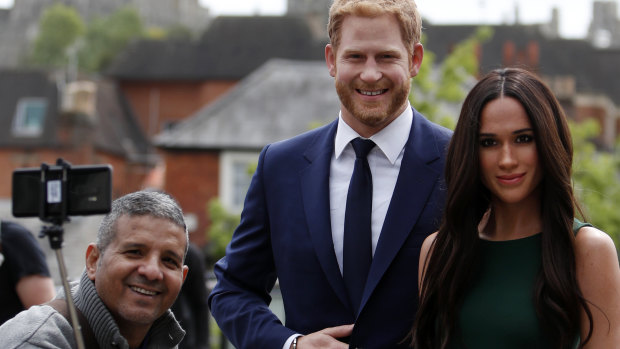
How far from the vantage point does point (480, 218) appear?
11.4 feet

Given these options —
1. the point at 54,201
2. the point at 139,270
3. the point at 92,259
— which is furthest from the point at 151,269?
the point at 54,201

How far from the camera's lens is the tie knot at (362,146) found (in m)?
3.56

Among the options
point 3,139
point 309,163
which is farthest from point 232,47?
point 309,163

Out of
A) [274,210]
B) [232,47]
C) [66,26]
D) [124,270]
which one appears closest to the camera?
[124,270]

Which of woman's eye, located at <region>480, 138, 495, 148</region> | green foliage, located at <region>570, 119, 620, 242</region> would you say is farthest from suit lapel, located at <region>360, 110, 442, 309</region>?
green foliage, located at <region>570, 119, 620, 242</region>

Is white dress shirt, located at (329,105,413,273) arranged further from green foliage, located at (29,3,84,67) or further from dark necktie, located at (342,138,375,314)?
green foliage, located at (29,3,84,67)

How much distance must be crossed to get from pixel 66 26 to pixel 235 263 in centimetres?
9049

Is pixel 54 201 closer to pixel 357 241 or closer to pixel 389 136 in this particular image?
pixel 357 241

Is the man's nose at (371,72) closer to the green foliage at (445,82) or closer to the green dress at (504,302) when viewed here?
the green dress at (504,302)

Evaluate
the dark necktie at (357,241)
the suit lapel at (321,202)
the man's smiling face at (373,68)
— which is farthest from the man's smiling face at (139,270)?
the man's smiling face at (373,68)

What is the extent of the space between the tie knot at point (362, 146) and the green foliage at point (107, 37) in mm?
76406

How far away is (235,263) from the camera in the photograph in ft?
12.2

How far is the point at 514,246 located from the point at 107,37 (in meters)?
88.0

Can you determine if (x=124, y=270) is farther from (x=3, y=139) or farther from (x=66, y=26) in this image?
(x=66, y=26)
